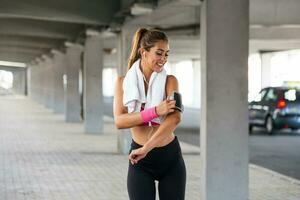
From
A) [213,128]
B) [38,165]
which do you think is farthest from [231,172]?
[38,165]

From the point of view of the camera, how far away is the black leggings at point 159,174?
4312 mm

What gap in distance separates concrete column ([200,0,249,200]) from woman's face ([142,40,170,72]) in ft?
15.5

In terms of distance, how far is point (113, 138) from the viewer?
832 inches

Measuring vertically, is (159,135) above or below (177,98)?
below

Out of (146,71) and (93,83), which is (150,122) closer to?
(146,71)

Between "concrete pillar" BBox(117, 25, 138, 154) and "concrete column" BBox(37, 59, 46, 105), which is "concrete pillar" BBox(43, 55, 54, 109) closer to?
"concrete column" BBox(37, 59, 46, 105)

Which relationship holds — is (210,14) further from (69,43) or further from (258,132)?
(69,43)

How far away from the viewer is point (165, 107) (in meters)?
4.11

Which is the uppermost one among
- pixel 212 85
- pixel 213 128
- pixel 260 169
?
pixel 212 85

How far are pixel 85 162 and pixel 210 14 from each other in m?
6.54

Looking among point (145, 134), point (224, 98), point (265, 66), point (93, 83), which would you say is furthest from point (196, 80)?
point (145, 134)

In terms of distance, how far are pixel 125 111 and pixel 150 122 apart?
0.22 meters

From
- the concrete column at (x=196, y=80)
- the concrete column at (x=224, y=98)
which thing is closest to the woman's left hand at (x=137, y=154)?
the concrete column at (x=224, y=98)

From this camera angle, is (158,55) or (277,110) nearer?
(158,55)
